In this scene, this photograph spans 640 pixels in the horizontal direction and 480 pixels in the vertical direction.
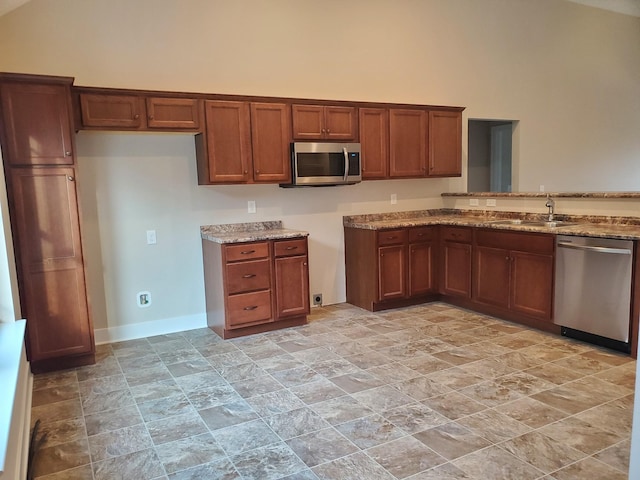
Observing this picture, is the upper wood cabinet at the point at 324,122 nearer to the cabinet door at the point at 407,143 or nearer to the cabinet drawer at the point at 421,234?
the cabinet door at the point at 407,143

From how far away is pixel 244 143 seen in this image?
4.29 metres

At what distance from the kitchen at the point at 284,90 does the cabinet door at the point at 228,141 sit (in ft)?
1.09

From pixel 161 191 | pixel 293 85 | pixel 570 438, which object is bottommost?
pixel 570 438

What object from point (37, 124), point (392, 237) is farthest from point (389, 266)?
point (37, 124)

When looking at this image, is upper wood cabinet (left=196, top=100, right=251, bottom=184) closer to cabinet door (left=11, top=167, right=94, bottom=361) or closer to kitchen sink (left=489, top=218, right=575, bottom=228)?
cabinet door (left=11, top=167, right=94, bottom=361)

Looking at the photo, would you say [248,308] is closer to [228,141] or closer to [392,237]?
[228,141]

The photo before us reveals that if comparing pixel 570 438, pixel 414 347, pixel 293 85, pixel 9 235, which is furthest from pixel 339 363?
pixel 293 85

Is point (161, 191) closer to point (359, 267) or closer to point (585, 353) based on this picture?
point (359, 267)

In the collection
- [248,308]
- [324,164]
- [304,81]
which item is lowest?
[248,308]

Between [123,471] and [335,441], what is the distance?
1043 mm

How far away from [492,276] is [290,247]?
6.39ft

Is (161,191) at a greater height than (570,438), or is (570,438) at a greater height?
(161,191)

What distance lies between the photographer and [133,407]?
2943mm

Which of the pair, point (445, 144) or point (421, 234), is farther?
point (445, 144)
